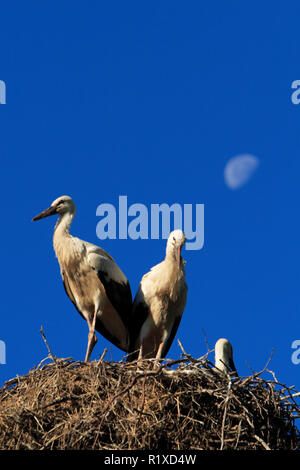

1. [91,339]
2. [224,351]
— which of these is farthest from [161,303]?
[224,351]

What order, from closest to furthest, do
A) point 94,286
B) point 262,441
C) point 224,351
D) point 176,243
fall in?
point 262,441, point 176,243, point 94,286, point 224,351

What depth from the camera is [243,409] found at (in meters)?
5.94

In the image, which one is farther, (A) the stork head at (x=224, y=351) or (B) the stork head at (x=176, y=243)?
(A) the stork head at (x=224, y=351)

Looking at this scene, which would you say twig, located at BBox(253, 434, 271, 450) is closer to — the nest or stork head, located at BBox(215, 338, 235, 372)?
the nest

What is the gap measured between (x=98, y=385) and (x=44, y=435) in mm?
542

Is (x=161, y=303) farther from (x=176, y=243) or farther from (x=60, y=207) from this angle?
(x=60, y=207)

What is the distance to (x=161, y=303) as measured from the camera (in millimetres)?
8398

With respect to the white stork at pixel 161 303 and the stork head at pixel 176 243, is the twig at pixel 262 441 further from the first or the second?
the stork head at pixel 176 243

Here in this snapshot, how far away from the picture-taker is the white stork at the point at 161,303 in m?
8.35

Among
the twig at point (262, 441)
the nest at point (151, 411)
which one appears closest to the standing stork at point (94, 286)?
the nest at point (151, 411)

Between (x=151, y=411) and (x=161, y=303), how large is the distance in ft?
8.42
